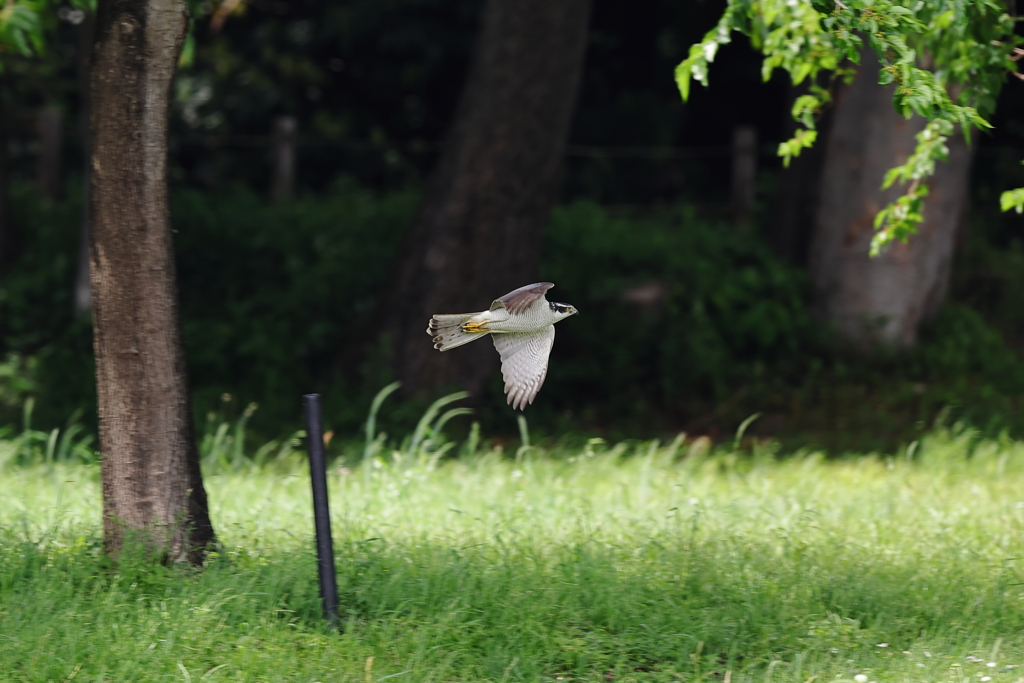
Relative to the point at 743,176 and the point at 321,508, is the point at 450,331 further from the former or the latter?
the point at 743,176

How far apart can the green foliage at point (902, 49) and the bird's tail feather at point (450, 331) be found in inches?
71.9

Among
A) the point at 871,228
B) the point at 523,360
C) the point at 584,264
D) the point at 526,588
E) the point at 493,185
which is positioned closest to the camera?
the point at 523,360

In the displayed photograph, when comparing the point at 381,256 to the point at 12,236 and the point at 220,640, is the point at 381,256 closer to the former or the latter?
the point at 12,236

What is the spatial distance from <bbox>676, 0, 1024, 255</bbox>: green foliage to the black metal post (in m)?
2.10

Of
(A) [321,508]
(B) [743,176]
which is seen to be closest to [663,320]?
(B) [743,176]

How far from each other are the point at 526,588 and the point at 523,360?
63.6 inches

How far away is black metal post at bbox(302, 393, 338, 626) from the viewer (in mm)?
4316

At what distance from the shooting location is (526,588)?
4.76m

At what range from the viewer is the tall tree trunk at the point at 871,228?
9742 millimetres

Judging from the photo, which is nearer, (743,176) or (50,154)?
(50,154)

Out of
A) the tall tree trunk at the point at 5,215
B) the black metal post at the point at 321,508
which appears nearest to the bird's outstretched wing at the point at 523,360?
the black metal post at the point at 321,508

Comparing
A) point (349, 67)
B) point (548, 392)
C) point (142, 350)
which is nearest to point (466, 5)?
point (349, 67)

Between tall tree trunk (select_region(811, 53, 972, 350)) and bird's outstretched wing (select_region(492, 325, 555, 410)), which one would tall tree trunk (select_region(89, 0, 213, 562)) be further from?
tall tree trunk (select_region(811, 53, 972, 350))

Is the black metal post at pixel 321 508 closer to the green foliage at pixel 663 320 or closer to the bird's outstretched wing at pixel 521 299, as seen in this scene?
the bird's outstretched wing at pixel 521 299
